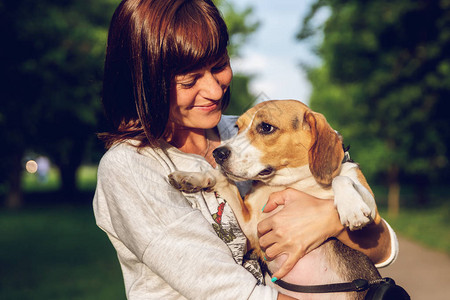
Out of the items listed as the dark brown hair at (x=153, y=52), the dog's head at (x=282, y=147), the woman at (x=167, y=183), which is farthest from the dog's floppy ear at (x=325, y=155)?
the dark brown hair at (x=153, y=52)

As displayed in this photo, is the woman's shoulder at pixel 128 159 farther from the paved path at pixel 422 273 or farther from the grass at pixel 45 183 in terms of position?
the grass at pixel 45 183

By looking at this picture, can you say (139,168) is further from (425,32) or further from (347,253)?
(425,32)

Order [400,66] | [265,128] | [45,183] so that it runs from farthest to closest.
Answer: [45,183], [400,66], [265,128]

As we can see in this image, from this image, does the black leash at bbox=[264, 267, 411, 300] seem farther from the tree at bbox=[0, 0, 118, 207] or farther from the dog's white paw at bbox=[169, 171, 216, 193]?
the tree at bbox=[0, 0, 118, 207]

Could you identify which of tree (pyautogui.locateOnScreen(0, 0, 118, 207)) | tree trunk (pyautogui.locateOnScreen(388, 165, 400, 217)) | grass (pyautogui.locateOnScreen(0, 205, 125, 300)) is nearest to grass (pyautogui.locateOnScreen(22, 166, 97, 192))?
grass (pyautogui.locateOnScreen(0, 205, 125, 300))

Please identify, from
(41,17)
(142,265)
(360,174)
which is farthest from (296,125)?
(41,17)

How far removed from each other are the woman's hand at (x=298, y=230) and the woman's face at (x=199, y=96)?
67 centimetres

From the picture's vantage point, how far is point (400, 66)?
37.3 feet

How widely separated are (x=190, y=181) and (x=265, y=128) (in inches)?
32.7

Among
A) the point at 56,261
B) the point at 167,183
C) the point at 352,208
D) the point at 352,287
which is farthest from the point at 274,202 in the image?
the point at 56,261

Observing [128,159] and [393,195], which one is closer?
[128,159]

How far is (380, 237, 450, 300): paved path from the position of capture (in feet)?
24.3

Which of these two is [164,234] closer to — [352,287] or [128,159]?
[128,159]

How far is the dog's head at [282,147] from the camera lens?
2631 millimetres
